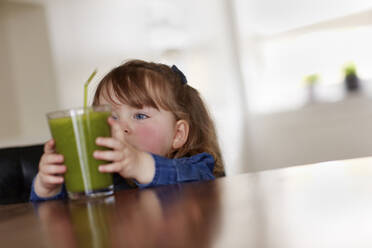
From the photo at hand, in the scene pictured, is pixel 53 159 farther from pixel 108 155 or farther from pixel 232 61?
pixel 232 61

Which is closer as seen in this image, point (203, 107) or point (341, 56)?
point (203, 107)

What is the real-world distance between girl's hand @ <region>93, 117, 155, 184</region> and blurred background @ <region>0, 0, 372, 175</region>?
2.59 meters

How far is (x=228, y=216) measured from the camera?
1.36 ft

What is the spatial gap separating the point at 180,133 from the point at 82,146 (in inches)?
26.7

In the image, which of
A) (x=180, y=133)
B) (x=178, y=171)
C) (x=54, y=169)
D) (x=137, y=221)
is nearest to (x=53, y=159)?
(x=54, y=169)

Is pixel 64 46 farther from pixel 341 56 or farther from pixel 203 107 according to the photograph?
pixel 341 56

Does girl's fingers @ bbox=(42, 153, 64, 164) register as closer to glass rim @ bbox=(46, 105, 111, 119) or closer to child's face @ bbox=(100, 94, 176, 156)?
glass rim @ bbox=(46, 105, 111, 119)

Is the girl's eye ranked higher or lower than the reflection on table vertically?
higher

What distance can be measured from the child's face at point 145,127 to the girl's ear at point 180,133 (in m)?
0.03

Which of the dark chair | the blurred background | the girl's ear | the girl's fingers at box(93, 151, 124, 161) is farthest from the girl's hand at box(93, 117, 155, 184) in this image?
the blurred background

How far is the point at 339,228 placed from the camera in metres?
0.33

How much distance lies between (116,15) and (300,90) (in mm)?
1941

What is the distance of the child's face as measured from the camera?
1287 mm

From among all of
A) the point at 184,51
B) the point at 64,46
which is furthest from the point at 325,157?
the point at 64,46
